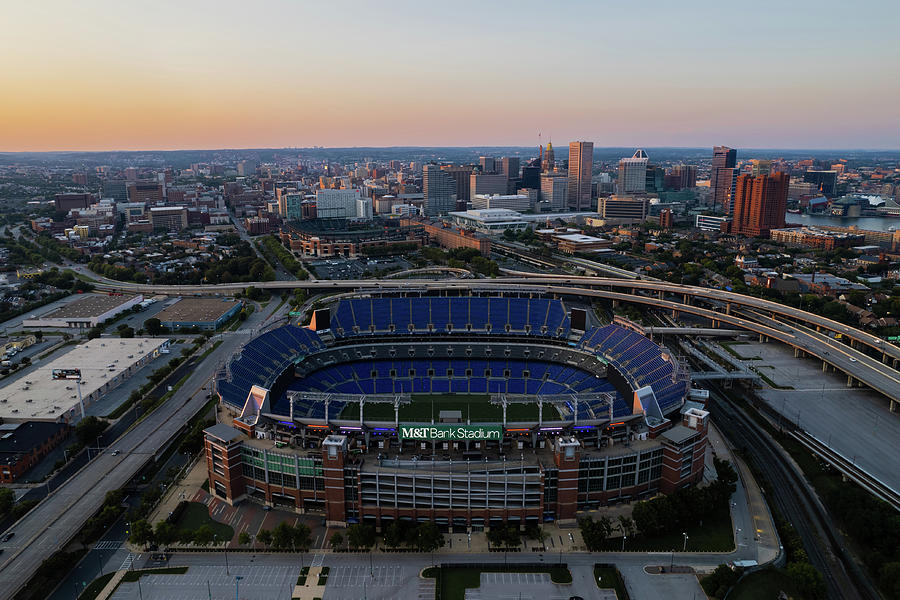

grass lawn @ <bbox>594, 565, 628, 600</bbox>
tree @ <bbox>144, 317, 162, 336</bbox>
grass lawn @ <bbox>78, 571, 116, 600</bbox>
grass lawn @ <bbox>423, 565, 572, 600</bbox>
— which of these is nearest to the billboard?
grass lawn @ <bbox>78, 571, 116, 600</bbox>

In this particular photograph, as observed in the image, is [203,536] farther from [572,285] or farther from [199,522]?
[572,285]

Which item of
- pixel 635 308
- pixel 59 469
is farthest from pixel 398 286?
pixel 59 469

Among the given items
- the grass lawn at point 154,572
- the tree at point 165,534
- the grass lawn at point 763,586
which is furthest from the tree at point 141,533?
the grass lawn at point 763,586

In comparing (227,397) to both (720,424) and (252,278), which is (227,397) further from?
(252,278)

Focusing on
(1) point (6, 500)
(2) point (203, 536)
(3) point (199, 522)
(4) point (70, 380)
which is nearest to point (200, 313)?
(4) point (70, 380)

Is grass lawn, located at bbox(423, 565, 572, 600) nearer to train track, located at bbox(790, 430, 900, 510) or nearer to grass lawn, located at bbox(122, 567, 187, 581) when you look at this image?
grass lawn, located at bbox(122, 567, 187, 581)

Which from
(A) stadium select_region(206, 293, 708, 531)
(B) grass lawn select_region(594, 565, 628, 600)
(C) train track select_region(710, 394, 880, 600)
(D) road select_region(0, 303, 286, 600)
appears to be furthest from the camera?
(A) stadium select_region(206, 293, 708, 531)

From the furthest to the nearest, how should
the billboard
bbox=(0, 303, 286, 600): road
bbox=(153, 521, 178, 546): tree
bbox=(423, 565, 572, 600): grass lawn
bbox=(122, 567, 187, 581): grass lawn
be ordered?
the billboard → bbox=(153, 521, 178, 546): tree → bbox=(0, 303, 286, 600): road → bbox=(122, 567, 187, 581): grass lawn → bbox=(423, 565, 572, 600): grass lawn

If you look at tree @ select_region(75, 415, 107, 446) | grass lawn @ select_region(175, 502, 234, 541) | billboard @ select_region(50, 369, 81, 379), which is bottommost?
grass lawn @ select_region(175, 502, 234, 541)
